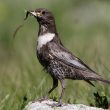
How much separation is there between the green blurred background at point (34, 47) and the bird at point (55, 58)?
1.95 feet

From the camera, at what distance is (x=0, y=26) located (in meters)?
19.3

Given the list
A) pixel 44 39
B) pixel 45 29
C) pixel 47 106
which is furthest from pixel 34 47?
pixel 47 106

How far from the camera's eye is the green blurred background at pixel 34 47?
1159cm

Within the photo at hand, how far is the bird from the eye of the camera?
1041cm

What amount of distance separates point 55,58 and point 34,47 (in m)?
5.58

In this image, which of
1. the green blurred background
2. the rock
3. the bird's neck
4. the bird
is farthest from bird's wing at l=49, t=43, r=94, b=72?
the green blurred background

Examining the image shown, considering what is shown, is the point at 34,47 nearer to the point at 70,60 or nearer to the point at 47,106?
the point at 70,60

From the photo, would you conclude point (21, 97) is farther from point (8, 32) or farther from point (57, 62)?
point (8, 32)

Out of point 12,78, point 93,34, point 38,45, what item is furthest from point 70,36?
point 38,45

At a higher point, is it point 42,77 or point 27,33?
point 42,77

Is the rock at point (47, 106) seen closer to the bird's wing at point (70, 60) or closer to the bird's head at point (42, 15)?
the bird's wing at point (70, 60)

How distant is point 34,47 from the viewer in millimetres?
16016

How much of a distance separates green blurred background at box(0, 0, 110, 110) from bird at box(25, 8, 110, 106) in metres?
0.60

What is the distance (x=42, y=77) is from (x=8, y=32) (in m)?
6.06
